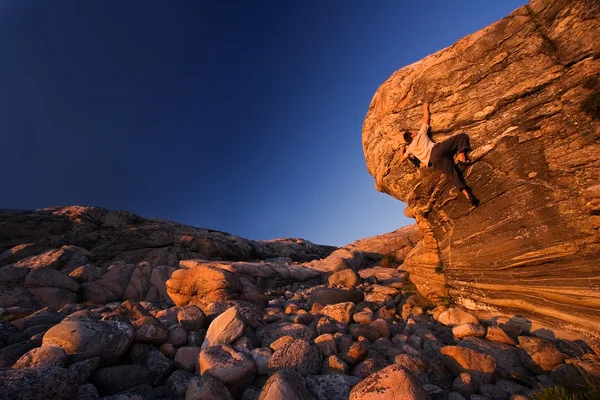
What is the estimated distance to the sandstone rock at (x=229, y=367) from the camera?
594cm

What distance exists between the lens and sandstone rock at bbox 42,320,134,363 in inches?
249

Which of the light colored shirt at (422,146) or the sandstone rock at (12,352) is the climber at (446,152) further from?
the sandstone rock at (12,352)

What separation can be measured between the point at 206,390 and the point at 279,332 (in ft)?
13.3

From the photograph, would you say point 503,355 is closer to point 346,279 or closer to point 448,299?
point 448,299

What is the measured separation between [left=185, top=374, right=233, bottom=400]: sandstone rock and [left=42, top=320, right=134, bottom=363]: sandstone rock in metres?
2.65

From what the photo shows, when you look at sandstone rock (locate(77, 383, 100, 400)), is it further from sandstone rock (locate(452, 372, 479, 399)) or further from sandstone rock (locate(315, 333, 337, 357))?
sandstone rock (locate(452, 372, 479, 399))

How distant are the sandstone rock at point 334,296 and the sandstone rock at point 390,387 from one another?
975 cm

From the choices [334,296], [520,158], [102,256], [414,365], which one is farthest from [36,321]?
[102,256]

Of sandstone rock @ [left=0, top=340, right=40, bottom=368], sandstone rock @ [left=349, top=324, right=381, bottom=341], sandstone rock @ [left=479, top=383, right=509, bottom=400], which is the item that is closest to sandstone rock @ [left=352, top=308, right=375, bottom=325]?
sandstone rock @ [left=349, top=324, right=381, bottom=341]

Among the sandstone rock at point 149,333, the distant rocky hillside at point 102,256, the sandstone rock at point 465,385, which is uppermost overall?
the distant rocky hillside at point 102,256

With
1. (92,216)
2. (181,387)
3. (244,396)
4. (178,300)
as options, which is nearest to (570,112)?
(244,396)

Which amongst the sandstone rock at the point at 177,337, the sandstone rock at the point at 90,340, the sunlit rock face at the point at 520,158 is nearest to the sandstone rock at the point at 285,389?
the sandstone rock at the point at 90,340

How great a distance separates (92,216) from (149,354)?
55.3m

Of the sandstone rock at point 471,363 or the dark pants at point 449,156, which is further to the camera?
the dark pants at point 449,156
